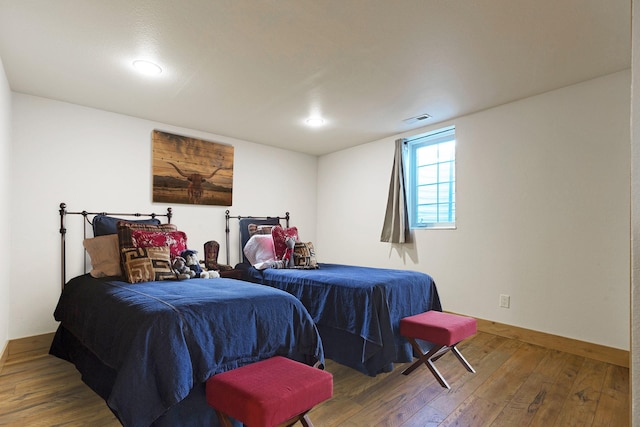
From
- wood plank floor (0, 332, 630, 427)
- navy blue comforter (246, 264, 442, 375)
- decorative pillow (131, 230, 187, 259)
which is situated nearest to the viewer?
wood plank floor (0, 332, 630, 427)

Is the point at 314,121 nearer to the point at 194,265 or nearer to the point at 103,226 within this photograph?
the point at 194,265

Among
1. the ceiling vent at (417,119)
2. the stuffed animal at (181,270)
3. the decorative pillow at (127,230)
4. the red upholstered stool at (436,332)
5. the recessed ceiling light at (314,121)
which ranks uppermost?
the ceiling vent at (417,119)

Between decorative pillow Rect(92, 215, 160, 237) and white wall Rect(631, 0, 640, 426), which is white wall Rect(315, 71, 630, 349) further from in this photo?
decorative pillow Rect(92, 215, 160, 237)

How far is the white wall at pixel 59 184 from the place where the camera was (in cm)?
300

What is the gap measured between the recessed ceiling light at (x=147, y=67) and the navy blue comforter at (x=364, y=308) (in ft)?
6.48

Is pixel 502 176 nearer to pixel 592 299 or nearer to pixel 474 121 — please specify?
pixel 474 121

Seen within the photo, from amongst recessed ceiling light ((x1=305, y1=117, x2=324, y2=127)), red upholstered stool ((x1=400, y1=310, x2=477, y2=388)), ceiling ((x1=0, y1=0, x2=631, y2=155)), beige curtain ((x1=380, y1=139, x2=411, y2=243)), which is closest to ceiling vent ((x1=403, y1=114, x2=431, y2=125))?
ceiling ((x1=0, y1=0, x2=631, y2=155))

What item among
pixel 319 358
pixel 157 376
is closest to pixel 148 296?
pixel 157 376

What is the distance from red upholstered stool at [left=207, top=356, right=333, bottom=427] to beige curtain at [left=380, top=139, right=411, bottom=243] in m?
2.67

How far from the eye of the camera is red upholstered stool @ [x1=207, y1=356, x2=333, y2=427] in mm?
1396

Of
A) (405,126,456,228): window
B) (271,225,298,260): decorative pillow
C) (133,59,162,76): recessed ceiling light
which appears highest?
(133,59,162,76): recessed ceiling light

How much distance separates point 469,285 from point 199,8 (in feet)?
10.9

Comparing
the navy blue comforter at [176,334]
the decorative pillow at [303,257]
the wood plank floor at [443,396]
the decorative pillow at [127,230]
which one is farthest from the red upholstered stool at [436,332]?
the decorative pillow at [127,230]

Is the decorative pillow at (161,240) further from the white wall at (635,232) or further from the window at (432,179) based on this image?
the white wall at (635,232)
